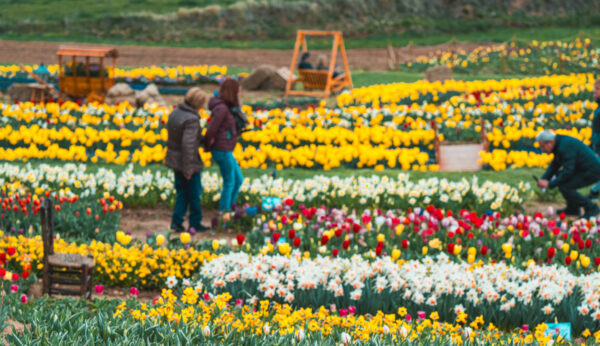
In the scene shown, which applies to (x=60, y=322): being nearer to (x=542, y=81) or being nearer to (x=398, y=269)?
(x=398, y=269)

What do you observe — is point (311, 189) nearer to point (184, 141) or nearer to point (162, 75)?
point (184, 141)

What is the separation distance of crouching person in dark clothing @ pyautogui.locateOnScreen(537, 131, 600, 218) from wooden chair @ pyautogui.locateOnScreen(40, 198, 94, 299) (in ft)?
18.6

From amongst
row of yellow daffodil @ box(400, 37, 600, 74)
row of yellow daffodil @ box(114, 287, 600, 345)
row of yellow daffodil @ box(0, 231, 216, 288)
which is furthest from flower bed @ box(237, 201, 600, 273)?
row of yellow daffodil @ box(400, 37, 600, 74)

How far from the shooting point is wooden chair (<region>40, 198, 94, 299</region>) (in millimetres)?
6747

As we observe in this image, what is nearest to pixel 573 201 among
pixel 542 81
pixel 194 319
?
pixel 194 319

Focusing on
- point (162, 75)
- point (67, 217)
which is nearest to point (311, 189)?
point (67, 217)

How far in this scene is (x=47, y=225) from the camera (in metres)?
6.86

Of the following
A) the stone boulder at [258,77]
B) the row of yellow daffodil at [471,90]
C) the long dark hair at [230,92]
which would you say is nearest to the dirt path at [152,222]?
the long dark hair at [230,92]

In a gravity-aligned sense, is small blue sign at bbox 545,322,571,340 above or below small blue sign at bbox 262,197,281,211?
above

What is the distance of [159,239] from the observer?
7.52 m

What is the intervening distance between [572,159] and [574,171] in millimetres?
235

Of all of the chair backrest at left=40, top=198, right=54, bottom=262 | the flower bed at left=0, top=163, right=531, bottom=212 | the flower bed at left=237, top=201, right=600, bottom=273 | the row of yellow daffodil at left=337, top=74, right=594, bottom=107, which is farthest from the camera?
the row of yellow daffodil at left=337, top=74, right=594, bottom=107

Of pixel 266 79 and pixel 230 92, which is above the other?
pixel 230 92

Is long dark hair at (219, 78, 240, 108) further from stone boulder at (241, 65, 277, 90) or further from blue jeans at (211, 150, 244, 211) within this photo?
stone boulder at (241, 65, 277, 90)
